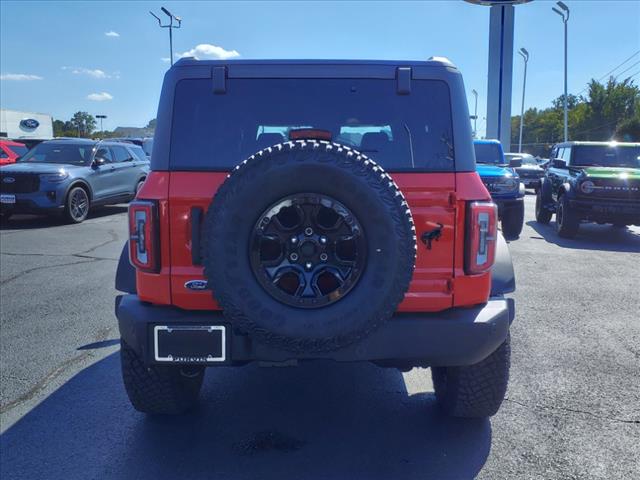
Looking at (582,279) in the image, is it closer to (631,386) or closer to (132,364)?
(631,386)

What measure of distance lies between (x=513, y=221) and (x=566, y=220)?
92cm

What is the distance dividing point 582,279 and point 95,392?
19.6ft

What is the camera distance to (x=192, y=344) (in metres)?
2.73

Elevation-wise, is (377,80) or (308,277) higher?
(377,80)

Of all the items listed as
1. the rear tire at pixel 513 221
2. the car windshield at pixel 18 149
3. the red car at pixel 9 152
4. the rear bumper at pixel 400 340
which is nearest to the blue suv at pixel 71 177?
the red car at pixel 9 152

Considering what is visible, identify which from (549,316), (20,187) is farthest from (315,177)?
(20,187)

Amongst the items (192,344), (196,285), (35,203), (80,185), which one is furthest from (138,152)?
(192,344)

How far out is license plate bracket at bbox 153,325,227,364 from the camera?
8.91 ft

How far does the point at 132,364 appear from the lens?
324 centimetres

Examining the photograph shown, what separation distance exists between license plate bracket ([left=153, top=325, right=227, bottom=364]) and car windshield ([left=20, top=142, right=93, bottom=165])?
11027 mm

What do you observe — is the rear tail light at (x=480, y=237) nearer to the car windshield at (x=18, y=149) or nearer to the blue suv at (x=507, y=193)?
the blue suv at (x=507, y=193)

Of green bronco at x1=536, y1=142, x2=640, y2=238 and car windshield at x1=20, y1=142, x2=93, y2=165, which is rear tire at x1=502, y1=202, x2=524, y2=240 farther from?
car windshield at x1=20, y1=142, x2=93, y2=165

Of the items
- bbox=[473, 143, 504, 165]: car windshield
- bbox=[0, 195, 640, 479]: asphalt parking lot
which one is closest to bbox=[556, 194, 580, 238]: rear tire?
bbox=[473, 143, 504, 165]: car windshield

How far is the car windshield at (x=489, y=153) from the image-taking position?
12164 millimetres
